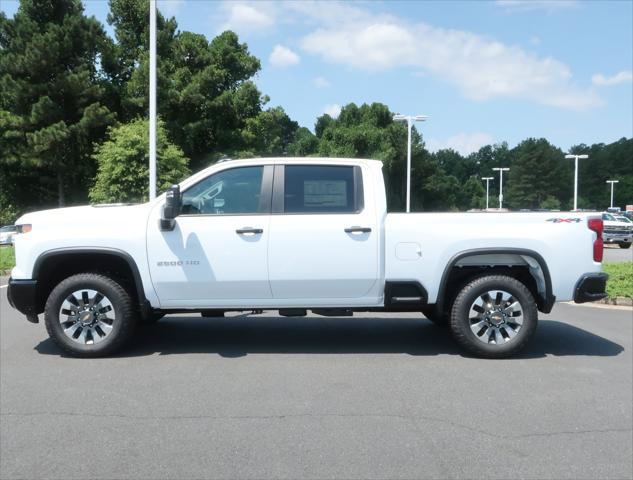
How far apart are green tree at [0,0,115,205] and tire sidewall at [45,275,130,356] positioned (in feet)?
108

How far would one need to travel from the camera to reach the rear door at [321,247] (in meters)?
6.54

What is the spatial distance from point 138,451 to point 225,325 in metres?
4.53

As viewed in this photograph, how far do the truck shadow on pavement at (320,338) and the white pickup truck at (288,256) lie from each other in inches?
22.9

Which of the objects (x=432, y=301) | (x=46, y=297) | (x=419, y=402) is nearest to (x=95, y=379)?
(x=46, y=297)

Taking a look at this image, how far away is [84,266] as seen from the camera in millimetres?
6891

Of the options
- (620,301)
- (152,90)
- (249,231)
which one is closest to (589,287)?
(249,231)

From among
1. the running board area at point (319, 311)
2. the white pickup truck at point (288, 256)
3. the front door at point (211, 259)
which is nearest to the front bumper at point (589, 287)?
the white pickup truck at point (288, 256)

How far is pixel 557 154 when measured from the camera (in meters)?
125

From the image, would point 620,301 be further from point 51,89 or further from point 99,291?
point 51,89

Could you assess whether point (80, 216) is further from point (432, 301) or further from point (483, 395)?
point (483, 395)

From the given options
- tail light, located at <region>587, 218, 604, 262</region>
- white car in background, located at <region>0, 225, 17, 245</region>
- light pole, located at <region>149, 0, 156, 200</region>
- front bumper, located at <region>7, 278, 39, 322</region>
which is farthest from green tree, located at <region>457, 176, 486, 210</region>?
front bumper, located at <region>7, 278, 39, 322</region>

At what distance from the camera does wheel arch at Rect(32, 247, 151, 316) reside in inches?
256

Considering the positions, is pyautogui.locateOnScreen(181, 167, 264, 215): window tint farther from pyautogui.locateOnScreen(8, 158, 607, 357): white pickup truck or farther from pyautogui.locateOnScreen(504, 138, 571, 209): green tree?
pyautogui.locateOnScreen(504, 138, 571, 209): green tree

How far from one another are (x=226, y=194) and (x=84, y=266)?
1689 mm
